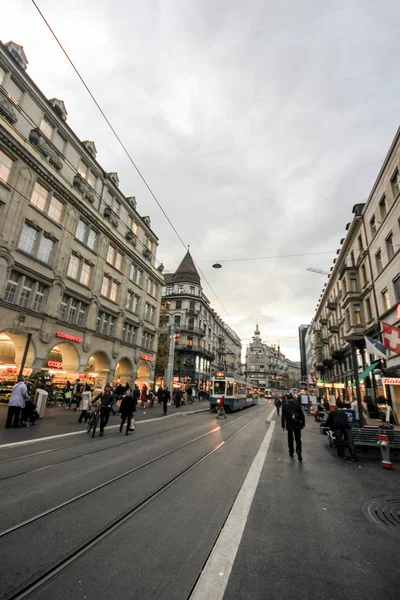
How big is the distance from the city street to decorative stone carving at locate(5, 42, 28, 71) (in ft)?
81.9

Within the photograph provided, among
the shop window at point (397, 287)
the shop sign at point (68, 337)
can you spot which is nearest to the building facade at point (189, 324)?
the shop sign at point (68, 337)

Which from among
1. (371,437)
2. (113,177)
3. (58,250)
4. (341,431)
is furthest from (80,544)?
(113,177)

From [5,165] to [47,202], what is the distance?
342 cm

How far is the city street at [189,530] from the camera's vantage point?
2.79m

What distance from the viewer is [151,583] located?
2756 millimetres

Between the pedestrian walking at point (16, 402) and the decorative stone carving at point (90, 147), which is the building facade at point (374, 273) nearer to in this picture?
the pedestrian walking at point (16, 402)

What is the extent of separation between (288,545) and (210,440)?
25.0 ft

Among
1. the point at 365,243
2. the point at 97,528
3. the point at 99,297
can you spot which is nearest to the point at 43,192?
the point at 99,297

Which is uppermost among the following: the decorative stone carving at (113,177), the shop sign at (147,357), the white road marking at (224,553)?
the decorative stone carving at (113,177)

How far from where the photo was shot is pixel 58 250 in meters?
21.6

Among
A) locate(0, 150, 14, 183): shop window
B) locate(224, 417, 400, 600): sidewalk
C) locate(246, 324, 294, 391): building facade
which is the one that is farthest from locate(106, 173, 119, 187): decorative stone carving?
locate(246, 324, 294, 391): building facade

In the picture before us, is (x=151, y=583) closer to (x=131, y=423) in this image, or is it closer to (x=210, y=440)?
(x=210, y=440)

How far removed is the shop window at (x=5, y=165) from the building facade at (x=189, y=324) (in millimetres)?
33259

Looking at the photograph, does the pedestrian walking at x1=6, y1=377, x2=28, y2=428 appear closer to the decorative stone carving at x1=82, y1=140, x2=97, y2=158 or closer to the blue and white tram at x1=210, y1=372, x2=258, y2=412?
the blue and white tram at x1=210, y1=372, x2=258, y2=412
